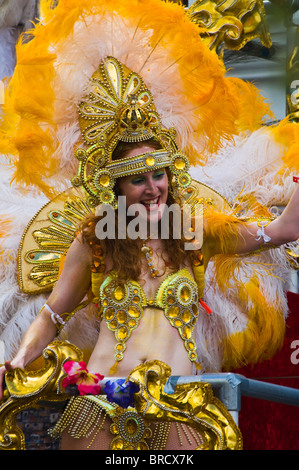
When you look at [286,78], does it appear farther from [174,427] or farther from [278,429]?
[174,427]

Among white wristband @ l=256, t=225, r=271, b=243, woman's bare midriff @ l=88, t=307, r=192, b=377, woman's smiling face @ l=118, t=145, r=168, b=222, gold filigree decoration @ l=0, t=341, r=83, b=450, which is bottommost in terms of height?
gold filigree decoration @ l=0, t=341, r=83, b=450

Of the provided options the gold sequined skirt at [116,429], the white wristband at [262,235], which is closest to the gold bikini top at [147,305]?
the gold sequined skirt at [116,429]

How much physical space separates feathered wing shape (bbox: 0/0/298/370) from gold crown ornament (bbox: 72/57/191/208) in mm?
75

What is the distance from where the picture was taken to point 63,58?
3.05 meters

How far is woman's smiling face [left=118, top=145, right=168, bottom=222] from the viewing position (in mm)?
2793

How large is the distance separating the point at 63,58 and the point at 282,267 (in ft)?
3.82

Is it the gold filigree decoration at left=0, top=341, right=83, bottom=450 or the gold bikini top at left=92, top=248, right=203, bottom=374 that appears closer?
the gold filigree decoration at left=0, top=341, right=83, bottom=450

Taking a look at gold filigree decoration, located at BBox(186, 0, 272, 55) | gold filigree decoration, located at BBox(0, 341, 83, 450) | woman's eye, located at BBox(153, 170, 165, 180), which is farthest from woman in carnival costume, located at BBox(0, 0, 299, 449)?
gold filigree decoration, located at BBox(186, 0, 272, 55)

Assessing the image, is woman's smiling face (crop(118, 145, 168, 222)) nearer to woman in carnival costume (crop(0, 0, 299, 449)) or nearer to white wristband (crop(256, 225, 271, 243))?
woman in carnival costume (crop(0, 0, 299, 449))

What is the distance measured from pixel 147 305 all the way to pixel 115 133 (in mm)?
604

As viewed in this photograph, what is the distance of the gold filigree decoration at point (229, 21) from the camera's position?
388cm

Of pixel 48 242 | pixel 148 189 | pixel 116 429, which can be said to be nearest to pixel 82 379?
pixel 116 429

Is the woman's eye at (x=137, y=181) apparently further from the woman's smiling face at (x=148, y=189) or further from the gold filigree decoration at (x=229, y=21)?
the gold filigree decoration at (x=229, y=21)
